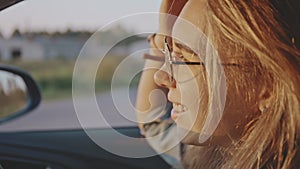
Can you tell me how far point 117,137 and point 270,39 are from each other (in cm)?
115

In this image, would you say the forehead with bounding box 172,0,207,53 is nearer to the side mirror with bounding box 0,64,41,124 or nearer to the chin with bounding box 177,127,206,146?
the chin with bounding box 177,127,206,146

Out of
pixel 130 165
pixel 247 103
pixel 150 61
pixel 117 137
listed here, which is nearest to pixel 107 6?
pixel 150 61

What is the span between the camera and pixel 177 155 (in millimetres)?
2377

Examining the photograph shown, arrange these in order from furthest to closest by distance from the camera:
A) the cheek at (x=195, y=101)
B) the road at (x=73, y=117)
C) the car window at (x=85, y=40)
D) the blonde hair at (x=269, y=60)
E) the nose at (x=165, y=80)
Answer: the road at (x=73, y=117) < the car window at (x=85, y=40) < the nose at (x=165, y=80) < the cheek at (x=195, y=101) < the blonde hair at (x=269, y=60)

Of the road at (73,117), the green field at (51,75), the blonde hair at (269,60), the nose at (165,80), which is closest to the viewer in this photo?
the blonde hair at (269,60)

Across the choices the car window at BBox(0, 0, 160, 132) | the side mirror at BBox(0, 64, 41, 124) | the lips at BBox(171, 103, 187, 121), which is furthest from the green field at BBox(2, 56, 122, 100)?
the lips at BBox(171, 103, 187, 121)

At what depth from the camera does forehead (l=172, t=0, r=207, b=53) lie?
5.03 feet

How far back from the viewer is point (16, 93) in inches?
117

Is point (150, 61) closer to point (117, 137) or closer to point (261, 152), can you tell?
point (117, 137)

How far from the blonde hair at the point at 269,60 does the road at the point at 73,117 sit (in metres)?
0.57

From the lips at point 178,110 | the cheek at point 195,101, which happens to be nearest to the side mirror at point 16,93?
the lips at point 178,110

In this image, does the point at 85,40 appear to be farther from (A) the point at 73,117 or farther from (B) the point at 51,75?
(B) the point at 51,75

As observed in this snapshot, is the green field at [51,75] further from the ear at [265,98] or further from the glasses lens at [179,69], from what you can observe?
the ear at [265,98]

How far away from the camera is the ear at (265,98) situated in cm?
152
